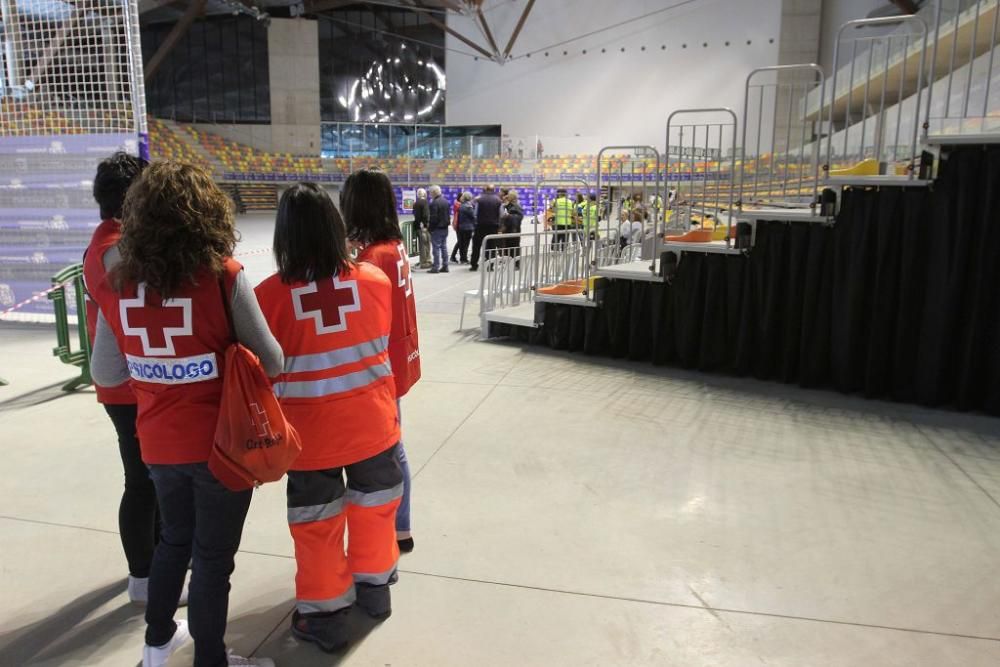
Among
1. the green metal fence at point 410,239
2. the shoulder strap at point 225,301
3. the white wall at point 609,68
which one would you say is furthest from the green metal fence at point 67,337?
the white wall at point 609,68

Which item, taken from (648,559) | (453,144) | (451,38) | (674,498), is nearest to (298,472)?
(648,559)

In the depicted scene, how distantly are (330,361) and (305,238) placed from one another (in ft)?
1.34

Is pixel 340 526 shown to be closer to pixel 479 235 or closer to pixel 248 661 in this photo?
pixel 248 661

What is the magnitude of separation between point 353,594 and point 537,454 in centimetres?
196

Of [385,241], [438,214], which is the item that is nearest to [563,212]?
[438,214]

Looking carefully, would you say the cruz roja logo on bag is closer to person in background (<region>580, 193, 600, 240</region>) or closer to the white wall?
person in background (<region>580, 193, 600, 240</region>)

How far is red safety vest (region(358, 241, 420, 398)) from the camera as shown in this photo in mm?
2684

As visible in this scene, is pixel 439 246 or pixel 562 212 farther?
pixel 439 246

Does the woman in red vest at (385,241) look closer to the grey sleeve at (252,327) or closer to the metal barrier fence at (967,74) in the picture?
the grey sleeve at (252,327)

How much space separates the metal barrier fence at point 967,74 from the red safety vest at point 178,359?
442 centimetres

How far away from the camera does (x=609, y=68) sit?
1086 inches

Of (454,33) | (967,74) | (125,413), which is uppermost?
(454,33)

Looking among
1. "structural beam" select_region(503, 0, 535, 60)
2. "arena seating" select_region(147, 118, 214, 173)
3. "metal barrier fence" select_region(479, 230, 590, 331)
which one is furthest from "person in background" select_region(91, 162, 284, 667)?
"arena seating" select_region(147, 118, 214, 173)

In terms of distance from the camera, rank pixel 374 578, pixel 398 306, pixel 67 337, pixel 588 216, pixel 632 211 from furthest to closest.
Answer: pixel 632 211 < pixel 588 216 < pixel 67 337 < pixel 398 306 < pixel 374 578
